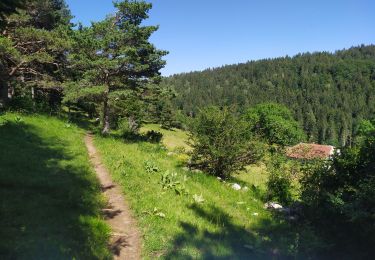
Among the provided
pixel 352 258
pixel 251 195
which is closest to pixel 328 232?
pixel 352 258

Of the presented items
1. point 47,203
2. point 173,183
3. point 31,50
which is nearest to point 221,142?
point 173,183

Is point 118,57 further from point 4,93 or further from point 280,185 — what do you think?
point 280,185

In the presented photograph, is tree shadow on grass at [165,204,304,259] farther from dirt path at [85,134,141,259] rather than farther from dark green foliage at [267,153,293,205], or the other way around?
dark green foliage at [267,153,293,205]

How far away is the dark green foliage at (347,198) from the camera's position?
7965 mm

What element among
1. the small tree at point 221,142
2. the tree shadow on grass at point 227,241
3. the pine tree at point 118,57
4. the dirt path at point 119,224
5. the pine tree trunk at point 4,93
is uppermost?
the pine tree at point 118,57

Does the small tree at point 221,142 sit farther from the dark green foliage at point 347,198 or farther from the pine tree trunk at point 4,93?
the pine tree trunk at point 4,93

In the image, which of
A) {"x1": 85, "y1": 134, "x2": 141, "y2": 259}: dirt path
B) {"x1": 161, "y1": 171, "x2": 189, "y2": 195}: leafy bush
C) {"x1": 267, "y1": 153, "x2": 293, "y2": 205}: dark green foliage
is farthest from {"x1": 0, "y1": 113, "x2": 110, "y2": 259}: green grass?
{"x1": 267, "y1": 153, "x2": 293, "y2": 205}: dark green foliage

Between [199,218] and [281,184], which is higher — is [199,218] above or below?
→ below

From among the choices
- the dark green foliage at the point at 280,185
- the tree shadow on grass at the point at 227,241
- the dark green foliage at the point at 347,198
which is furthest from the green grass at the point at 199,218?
the dark green foliage at the point at 347,198

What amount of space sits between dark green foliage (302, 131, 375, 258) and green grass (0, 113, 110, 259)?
16.9ft

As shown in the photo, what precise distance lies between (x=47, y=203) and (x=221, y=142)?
25.1 ft

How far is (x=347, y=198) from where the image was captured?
29.3 feet

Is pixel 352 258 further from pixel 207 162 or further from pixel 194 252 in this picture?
pixel 207 162

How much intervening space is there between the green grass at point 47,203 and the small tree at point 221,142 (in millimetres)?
4563
